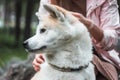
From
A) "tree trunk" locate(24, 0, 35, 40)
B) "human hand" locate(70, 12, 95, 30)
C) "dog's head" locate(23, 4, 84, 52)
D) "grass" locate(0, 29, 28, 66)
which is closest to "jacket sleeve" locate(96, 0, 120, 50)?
"human hand" locate(70, 12, 95, 30)

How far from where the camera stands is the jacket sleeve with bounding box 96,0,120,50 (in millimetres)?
5758

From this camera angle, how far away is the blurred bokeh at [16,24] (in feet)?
82.4

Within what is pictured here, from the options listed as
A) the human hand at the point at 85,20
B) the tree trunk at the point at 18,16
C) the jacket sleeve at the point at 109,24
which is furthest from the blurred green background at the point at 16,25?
the human hand at the point at 85,20

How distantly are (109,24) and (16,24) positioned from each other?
81.5 feet

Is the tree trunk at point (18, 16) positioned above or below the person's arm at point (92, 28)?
below

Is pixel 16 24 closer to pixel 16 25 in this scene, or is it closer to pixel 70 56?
pixel 16 25

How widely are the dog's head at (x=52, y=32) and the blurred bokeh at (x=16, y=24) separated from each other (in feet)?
52.0

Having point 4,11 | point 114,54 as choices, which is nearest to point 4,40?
point 4,11

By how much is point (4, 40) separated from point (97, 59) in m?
24.1

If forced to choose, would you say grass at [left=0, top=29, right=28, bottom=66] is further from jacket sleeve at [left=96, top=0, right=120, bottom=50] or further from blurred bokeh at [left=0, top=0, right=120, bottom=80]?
jacket sleeve at [left=96, top=0, right=120, bottom=50]

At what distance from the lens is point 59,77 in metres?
5.43

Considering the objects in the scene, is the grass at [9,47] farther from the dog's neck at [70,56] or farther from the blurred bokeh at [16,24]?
the dog's neck at [70,56]

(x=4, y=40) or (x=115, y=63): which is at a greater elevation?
(x=115, y=63)

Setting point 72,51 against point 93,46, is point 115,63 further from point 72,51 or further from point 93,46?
point 72,51
